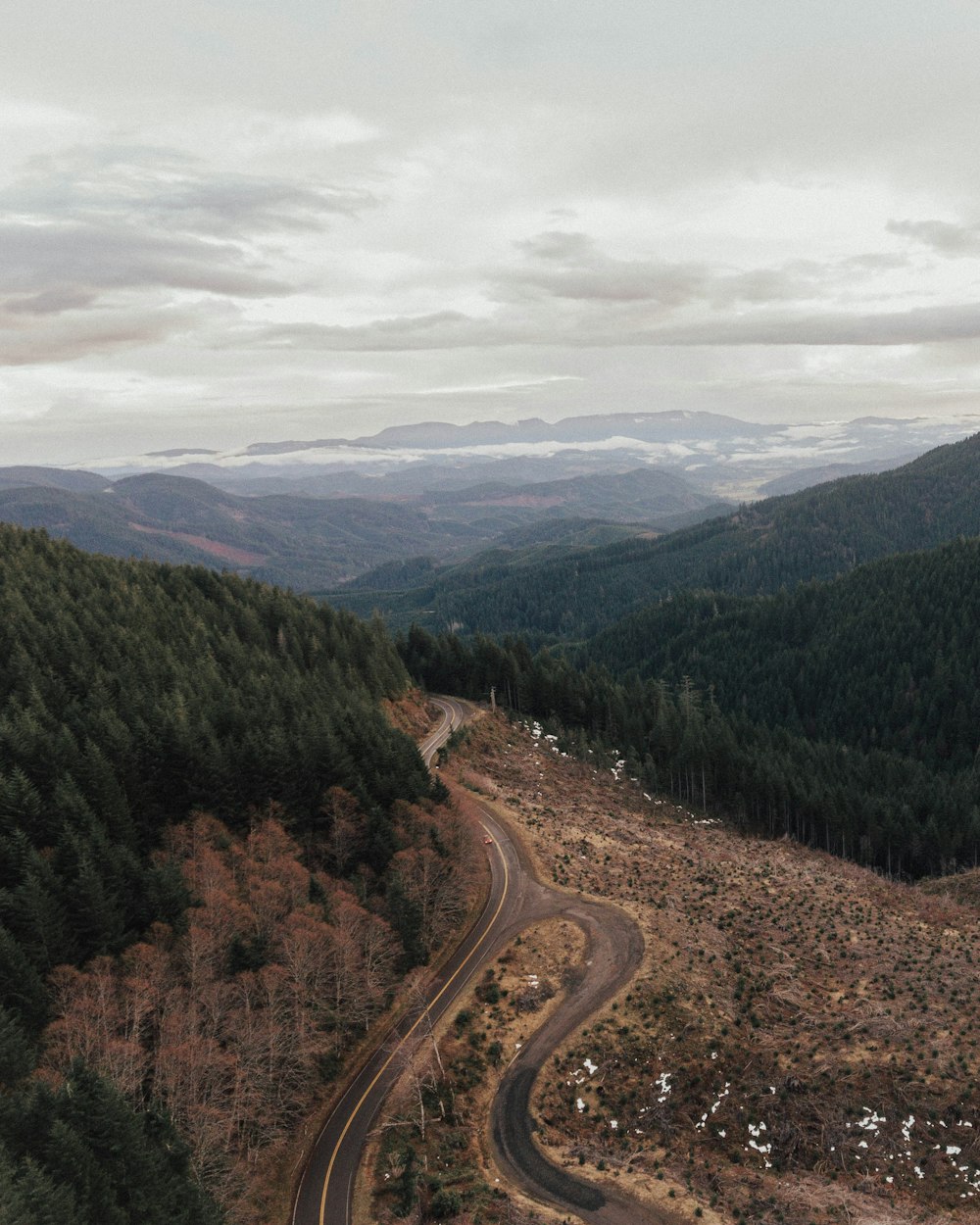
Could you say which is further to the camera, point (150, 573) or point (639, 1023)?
point (150, 573)

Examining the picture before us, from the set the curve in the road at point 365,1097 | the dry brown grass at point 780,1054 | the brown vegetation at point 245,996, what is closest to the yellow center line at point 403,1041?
the curve in the road at point 365,1097

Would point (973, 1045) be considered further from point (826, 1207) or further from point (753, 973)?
point (826, 1207)

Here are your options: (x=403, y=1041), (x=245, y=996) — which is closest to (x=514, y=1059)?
(x=403, y=1041)

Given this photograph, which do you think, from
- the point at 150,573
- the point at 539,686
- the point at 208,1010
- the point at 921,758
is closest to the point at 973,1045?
the point at 208,1010

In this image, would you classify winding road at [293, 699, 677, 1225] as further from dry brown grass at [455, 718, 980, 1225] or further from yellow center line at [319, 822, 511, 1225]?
dry brown grass at [455, 718, 980, 1225]

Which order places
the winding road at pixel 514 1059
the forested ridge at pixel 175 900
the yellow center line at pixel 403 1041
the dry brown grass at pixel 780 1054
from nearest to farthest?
the forested ridge at pixel 175 900 < the winding road at pixel 514 1059 < the dry brown grass at pixel 780 1054 < the yellow center line at pixel 403 1041

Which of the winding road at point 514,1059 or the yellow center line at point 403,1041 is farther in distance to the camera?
the yellow center line at point 403,1041

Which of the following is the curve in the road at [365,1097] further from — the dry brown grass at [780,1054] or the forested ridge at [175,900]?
the dry brown grass at [780,1054]
